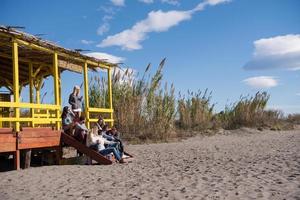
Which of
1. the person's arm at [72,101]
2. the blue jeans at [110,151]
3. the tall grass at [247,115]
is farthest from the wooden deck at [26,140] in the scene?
the tall grass at [247,115]

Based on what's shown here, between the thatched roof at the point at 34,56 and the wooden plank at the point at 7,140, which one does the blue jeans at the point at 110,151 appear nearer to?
the wooden plank at the point at 7,140

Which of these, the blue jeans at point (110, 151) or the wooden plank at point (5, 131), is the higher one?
the wooden plank at point (5, 131)

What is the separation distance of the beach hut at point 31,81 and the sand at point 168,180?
0.75 m

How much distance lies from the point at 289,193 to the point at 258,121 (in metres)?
17.1

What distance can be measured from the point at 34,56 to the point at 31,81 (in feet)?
5.73

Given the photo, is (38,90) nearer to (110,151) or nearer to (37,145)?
(37,145)

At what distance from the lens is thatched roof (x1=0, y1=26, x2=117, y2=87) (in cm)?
968

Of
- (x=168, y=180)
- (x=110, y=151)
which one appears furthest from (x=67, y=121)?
(x=168, y=180)

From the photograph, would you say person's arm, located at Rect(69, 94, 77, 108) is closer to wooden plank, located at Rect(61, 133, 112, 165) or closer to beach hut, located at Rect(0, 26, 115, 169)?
beach hut, located at Rect(0, 26, 115, 169)

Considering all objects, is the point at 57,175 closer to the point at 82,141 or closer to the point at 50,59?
the point at 82,141

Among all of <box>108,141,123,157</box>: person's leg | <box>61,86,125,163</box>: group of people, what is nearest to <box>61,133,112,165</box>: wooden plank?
<box>61,86,125,163</box>: group of people

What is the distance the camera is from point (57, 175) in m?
8.38

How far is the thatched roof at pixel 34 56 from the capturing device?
31.8 feet

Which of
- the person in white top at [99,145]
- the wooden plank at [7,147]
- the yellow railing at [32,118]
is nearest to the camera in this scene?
the wooden plank at [7,147]
